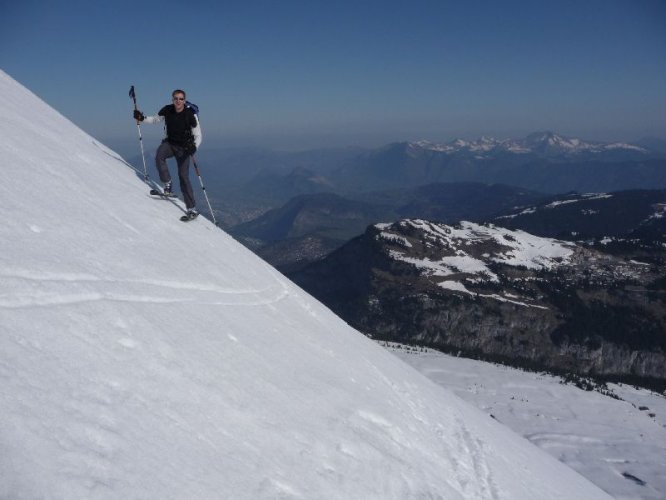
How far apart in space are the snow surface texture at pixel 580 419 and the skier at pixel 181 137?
3916 cm

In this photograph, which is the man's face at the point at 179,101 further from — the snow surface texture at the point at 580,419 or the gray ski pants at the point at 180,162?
the snow surface texture at the point at 580,419

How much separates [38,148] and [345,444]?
11.7 meters

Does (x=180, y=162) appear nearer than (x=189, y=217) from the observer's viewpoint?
No

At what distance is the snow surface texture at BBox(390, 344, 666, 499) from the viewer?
3841cm

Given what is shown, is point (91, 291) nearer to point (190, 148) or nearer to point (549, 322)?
point (190, 148)

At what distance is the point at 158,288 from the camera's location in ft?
27.6

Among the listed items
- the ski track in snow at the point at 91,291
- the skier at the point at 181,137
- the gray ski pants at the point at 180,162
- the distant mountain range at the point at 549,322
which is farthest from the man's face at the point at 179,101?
the distant mountain range at the point at 549,322

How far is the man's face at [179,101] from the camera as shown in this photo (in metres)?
14.4

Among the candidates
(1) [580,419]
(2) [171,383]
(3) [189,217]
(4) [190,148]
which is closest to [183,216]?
(3) [189,217]

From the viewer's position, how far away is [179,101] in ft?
47.8

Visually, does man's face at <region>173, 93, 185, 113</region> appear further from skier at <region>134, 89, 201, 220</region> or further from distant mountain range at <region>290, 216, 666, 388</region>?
distant mountain range at <region>290, 216, 666, 388</region>

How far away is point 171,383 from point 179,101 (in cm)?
1162

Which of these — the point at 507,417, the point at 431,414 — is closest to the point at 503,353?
the point at 507,417

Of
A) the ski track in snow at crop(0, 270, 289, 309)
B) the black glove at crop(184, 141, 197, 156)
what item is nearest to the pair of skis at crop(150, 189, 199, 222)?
the black glove at crop(184, 141, 197, 156)
